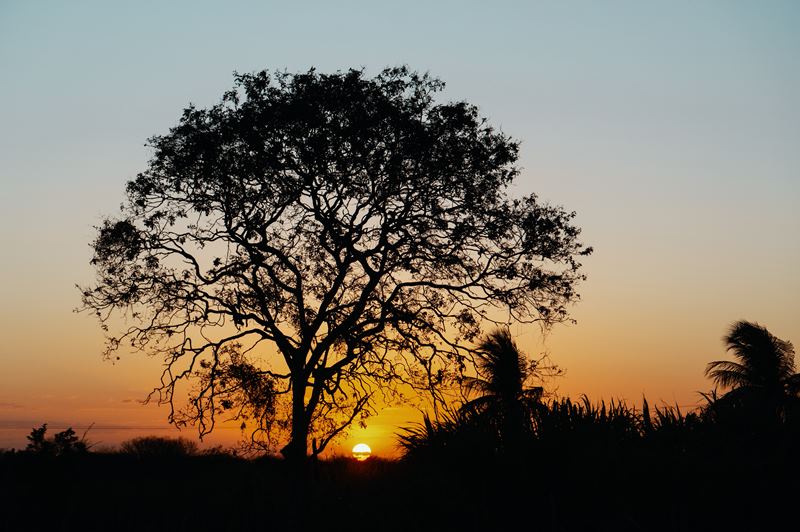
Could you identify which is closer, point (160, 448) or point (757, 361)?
point (160, 448)

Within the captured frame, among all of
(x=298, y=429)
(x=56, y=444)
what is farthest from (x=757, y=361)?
(x=56, y=444)

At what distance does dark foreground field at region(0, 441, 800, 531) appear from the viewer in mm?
9594

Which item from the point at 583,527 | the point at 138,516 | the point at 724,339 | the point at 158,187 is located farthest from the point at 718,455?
the point at 724,339

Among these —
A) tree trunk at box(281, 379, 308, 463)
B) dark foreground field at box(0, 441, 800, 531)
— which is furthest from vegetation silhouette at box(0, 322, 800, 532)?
tree trunk at box(281, 379, 308, 463)

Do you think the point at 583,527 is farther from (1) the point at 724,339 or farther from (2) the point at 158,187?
(1) the point at 724,339

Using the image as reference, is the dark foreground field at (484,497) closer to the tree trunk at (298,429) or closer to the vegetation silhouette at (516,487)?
the vegetation silhouette at (516,487)

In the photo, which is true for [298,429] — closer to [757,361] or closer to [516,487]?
[516,487]

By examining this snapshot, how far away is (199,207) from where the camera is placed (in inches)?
872

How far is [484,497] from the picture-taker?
10227 millimetres

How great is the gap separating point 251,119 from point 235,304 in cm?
571

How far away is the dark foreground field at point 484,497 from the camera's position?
9594mm

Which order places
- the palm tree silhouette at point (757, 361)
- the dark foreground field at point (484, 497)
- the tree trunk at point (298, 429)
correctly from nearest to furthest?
the dark foreground field at point (484, 497) < the tree trunk at point (298, 429) < the palm tree silhouette at point (757, 361)

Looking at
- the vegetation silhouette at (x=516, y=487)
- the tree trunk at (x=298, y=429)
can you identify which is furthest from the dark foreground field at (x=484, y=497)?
the tree trunk at (x=298, y=429)

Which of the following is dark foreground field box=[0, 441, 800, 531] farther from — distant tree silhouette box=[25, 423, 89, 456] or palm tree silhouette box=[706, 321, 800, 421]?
palm tree silhouette box=[706, 321, 800, 421]
